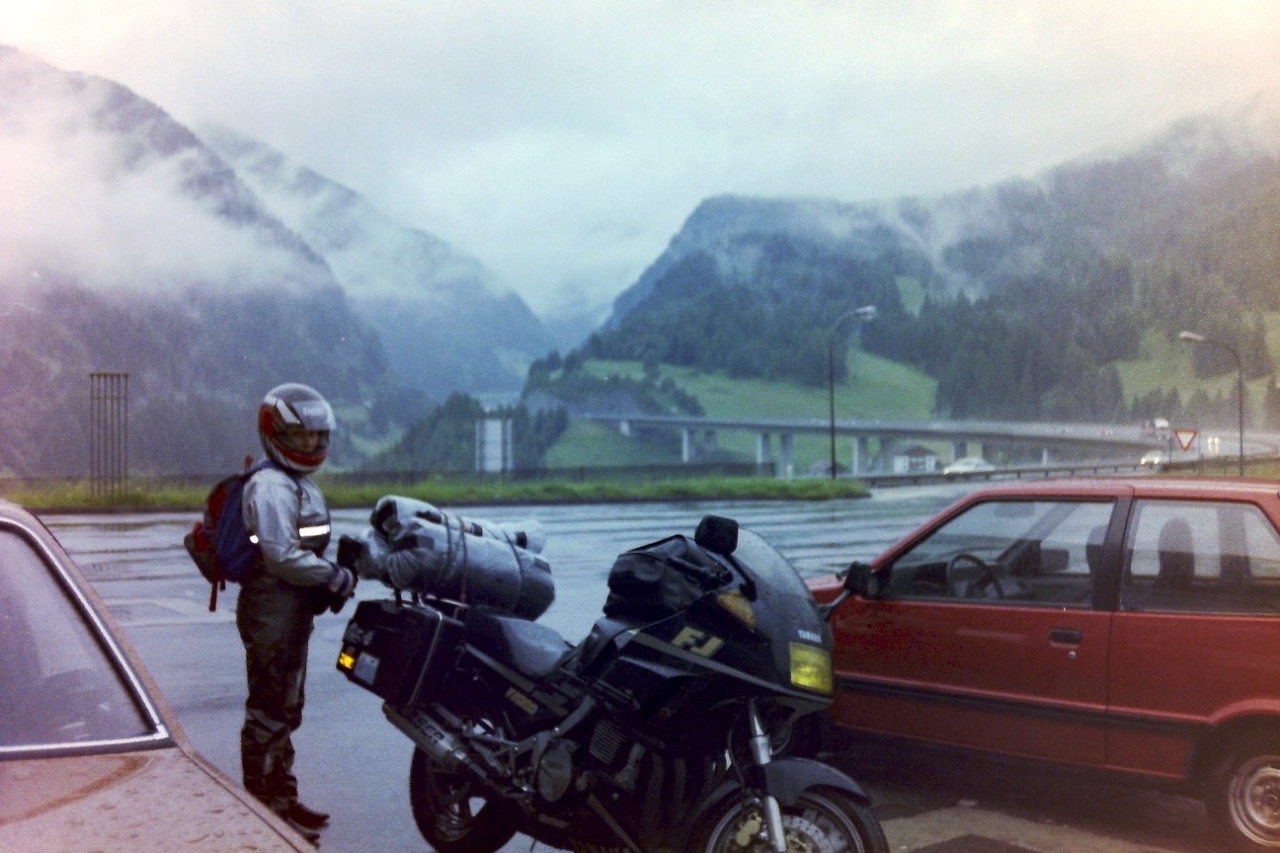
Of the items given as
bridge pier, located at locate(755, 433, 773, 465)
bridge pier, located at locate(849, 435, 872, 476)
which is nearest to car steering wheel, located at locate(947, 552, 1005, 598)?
bridge pier, located at locate(849, 435, 872, 476)

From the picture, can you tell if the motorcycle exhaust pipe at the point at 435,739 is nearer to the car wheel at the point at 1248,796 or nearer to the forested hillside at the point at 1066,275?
the car wheel at the point at 1248,796

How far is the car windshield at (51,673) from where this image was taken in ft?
8.89

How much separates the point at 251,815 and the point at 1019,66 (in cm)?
2772

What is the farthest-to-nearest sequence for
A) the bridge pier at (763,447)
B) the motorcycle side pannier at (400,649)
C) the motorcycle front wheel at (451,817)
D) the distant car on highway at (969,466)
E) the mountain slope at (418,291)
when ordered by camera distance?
the bridge pier at (763,447) → the mountain slope at (418,291) → the distant car on highway at (969,466) → the motorcycle front wheel at (451,817) → the motorcycle side pannier at (400,649)

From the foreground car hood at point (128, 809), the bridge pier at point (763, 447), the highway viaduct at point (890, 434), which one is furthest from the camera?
the bridge pier at point (763, 447)

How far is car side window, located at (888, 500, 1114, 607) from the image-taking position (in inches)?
238

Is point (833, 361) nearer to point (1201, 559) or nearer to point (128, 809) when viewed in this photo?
point (1201, 559)

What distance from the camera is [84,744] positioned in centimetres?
269

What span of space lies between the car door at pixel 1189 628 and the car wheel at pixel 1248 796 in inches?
5.3

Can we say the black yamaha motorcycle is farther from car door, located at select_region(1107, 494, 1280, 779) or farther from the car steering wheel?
the car steering wheel

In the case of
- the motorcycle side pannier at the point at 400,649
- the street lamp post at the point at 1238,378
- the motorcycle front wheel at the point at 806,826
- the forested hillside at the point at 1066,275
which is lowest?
the motorcycle front wheel at the point at 806,826

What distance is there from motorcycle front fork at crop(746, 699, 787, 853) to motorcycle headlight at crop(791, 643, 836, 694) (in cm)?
16

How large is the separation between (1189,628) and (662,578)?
8.29 ft

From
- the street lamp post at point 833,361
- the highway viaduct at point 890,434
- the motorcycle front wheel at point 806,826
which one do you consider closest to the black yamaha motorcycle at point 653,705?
the motorcycle front wheel at point 806,826
